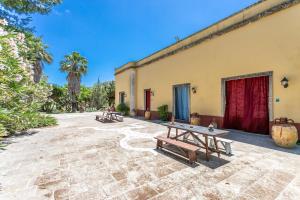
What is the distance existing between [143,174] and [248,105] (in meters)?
5.83

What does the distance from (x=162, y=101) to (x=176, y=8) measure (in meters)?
6.06

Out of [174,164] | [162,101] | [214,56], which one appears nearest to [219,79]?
[214,56]

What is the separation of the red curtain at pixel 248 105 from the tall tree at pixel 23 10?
838 centimetres

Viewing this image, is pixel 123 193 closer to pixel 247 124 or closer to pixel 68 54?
pixel 247 124

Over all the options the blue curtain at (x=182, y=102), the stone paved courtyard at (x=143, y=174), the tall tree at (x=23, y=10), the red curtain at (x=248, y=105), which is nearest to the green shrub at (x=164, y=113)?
the blue curtain at (x=182, y=102)

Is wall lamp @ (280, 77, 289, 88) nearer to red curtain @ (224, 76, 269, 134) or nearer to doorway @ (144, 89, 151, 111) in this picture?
red curtain @ (224, 76, 269, 134)

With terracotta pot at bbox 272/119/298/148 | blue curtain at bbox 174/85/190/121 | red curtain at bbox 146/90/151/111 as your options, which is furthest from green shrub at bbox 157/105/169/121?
terracotta pot at bbox 272/119/298/148

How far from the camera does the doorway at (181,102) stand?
30.6ft

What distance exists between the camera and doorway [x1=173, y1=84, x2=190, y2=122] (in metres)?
9.31

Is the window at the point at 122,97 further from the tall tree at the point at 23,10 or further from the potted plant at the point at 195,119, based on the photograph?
the tall tree at the point at 23,10

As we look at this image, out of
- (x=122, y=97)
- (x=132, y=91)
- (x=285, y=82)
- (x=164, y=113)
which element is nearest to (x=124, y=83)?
(x=122, y=97)

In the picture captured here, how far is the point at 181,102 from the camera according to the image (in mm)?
9773

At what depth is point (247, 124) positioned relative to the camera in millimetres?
6617

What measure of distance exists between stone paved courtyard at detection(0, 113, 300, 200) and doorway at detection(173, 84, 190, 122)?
4809 mm
